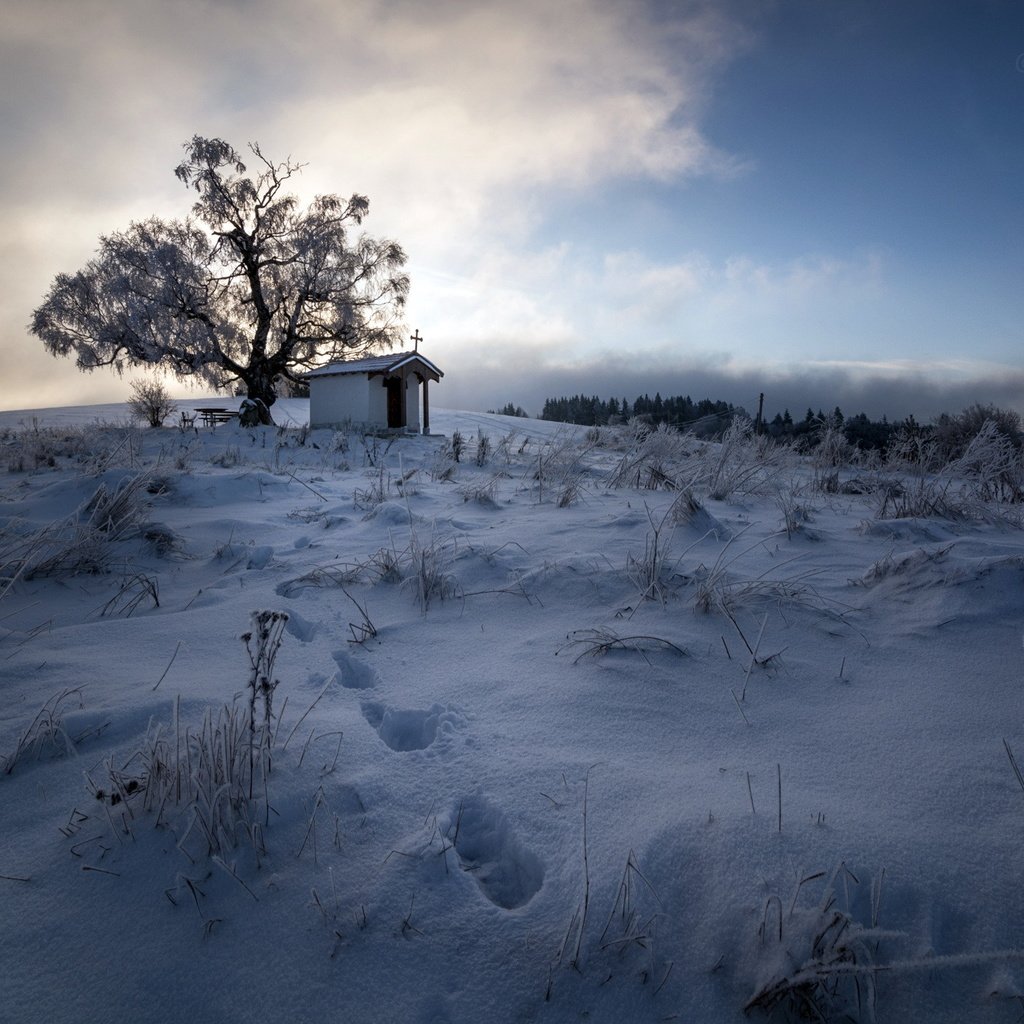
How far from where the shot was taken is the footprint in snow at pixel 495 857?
1214mm

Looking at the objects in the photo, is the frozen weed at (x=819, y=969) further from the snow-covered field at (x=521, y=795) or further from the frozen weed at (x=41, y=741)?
the frozen weed at (x=41, y=741)

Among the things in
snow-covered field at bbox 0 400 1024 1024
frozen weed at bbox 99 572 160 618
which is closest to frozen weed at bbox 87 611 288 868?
snow-covered field at bbox 0 400 1024 1024

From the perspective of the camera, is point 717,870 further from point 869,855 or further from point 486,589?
point 486,589

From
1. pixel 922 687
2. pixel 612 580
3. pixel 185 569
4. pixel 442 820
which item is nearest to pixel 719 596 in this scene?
pixel 612 580

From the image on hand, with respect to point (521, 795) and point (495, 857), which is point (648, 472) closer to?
point (521, 795)

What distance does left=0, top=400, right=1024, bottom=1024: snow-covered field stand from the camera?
3.25 ft

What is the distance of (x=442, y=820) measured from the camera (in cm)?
133

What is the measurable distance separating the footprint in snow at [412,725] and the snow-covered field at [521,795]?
1 centimetres

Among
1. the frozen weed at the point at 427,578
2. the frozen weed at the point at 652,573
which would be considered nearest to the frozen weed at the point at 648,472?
the frozen weed at the point at 652,573

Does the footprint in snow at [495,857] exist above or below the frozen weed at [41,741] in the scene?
below

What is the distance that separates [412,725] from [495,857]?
55 cm

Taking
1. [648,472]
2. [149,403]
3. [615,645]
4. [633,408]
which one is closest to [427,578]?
[615,645]

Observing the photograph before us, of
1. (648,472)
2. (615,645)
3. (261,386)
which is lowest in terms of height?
(615,645)

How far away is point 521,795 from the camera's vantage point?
4.58ft
